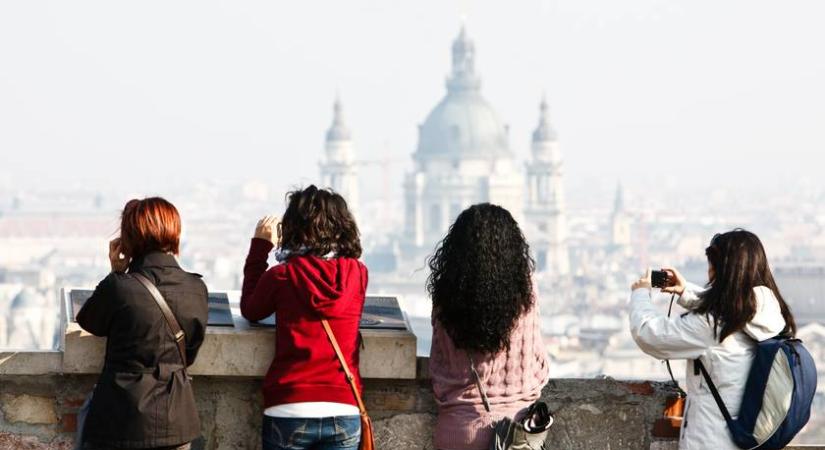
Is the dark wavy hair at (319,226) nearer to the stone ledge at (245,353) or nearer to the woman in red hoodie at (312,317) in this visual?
the woman in red hoodie at (312,317)

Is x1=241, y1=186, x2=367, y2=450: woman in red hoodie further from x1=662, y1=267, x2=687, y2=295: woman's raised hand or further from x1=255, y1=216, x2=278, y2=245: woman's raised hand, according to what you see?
x1=662, y1=267, x2=687, y2=295: woman's raised hand

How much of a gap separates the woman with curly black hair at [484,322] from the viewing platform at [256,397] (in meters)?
0.16

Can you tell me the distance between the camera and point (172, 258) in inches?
117

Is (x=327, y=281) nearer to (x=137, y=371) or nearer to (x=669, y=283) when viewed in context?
(x=137, y=371)

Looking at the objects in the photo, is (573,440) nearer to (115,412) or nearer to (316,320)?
(316,320)

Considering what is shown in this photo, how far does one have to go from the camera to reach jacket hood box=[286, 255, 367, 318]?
9.88 ft

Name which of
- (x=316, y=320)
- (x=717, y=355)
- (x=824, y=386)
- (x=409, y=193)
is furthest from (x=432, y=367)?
(x=409, y=193)

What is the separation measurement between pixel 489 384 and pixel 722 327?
0.37m

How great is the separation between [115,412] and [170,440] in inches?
3.6

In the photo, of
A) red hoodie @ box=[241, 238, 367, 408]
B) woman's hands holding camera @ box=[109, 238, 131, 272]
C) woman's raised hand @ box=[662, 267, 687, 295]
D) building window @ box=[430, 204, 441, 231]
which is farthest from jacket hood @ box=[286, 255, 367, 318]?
building window @ box=[430, 204, 441, 231]

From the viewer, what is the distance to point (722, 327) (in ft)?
10.0

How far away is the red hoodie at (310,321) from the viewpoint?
9.80ft

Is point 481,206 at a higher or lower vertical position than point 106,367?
higher

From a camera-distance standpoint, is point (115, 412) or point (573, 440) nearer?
point (115, 412)
